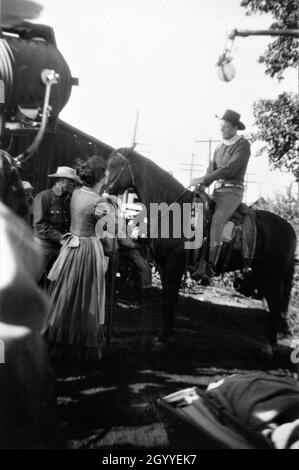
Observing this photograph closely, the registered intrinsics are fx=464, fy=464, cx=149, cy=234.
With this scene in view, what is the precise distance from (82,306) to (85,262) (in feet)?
1.18

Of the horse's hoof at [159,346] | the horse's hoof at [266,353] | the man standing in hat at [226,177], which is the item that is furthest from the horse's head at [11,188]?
the horse's hoof at [266,353]

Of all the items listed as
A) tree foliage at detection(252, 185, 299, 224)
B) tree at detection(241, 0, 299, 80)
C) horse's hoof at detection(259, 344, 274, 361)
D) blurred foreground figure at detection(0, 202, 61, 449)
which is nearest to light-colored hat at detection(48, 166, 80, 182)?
tree at detection(241, 0, 299, 80)

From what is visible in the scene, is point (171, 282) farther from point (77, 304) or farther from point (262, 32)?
point (262, 32)

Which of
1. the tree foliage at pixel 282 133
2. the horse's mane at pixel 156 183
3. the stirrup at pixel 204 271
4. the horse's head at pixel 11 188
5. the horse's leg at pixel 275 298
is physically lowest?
the horse's leg at pixel 275 298

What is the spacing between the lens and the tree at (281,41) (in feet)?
13.6

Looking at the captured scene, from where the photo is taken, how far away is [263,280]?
17.4 ft

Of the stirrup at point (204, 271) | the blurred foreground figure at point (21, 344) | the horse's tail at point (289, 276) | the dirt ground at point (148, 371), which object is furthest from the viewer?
the horse's tail at point (289, 276)

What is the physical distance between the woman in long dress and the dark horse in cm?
117

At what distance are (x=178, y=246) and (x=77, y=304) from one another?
5.24 feet

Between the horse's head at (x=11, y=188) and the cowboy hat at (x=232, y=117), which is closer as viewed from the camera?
the horse's head at (x=11, y=188)

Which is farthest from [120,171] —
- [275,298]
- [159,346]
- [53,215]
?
[275,298]

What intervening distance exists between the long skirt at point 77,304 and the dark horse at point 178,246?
3.89 ft

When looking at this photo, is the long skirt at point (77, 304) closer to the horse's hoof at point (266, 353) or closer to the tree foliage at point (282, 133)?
the horse's hoof at point (266, 353)
